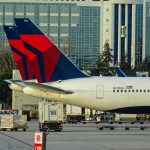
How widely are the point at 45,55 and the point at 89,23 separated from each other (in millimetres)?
136105

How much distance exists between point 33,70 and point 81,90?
4.19 metres

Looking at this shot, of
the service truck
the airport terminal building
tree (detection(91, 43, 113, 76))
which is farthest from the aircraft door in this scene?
the airport terminal building

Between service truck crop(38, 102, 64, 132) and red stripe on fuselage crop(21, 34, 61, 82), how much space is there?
2364 millimetres

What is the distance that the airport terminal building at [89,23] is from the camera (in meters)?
185

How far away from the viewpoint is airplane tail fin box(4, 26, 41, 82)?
54.8 m

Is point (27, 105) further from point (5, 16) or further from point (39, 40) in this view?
point (5, 16)

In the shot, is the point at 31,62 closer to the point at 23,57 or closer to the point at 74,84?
the point at 23,57

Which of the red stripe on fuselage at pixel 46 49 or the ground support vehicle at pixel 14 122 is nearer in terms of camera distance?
the ground support vehicle at pixel 14 122

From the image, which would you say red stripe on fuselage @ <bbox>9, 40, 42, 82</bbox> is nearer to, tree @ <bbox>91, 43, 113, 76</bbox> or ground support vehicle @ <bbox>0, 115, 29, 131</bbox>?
ground support vehicle @ <bbox>0, 115, 29, 131</bbox>

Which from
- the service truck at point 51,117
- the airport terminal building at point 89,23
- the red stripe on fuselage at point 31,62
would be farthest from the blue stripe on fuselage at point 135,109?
the airport terminal building at point 89,23

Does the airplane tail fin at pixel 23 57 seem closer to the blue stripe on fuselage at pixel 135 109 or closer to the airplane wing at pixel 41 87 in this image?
the airplane wing at pixel 41 87

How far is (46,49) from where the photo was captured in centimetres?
5450

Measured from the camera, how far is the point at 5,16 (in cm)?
18600

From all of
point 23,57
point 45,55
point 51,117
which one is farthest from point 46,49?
point 51,117
